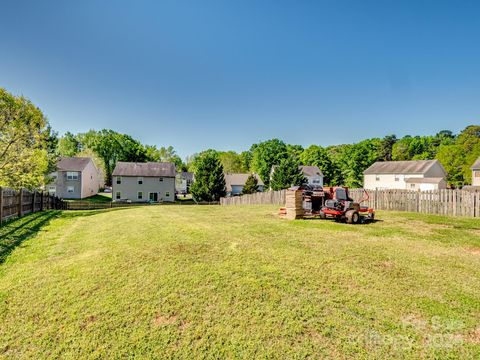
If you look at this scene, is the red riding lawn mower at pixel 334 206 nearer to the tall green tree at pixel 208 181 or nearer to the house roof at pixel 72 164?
the tall green tree at pixel 208 181

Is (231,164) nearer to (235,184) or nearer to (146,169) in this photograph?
(235,184)

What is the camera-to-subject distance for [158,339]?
3588 mm

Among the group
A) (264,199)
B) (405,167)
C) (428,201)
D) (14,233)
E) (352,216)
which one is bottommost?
(14,233)

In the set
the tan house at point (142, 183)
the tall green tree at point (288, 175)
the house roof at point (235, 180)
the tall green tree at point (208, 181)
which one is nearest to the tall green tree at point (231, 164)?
the house roof at point (235, 180)

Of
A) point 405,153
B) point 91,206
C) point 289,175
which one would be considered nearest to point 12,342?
point 91,206

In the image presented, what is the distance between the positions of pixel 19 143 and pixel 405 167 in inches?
2290

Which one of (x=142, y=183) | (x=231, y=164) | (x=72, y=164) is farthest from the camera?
(x=231, y=164)

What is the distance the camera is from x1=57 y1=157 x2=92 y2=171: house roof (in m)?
45.5

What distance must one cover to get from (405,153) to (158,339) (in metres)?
103

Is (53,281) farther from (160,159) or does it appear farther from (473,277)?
(160,159)

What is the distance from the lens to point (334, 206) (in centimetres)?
1158

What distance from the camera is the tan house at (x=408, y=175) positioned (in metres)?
45.1

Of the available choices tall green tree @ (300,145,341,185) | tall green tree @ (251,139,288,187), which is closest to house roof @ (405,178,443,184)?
tall green tree @ (300,145,341,185)

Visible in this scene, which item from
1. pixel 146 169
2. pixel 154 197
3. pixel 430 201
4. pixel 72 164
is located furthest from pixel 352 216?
pixel 72 164
